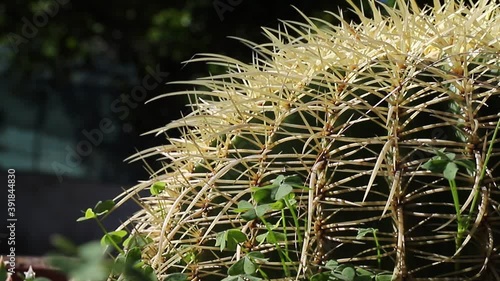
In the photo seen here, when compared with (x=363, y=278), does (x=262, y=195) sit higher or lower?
higher

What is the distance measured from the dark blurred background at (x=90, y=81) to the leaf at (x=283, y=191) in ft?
19.4

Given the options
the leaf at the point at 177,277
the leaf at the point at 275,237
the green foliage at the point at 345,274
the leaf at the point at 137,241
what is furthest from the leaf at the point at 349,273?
the leaf at the point at 137,241

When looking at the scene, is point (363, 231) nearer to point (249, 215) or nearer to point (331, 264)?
point (331, 264)

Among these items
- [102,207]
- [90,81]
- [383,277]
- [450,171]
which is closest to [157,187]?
[102,207]

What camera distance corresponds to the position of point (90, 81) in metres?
11.8

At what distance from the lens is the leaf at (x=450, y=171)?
1116 mm

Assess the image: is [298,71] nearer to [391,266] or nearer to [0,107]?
[391,266]

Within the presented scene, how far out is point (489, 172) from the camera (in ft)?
4.17

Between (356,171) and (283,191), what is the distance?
0.15 m

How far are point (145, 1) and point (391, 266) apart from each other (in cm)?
799

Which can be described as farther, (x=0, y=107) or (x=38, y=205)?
(x=0, y=107)

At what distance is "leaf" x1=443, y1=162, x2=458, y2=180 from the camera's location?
3.66ft

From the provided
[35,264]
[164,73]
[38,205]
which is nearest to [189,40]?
[164,73]

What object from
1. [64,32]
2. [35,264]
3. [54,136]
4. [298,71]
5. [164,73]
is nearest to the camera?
[298,71]
